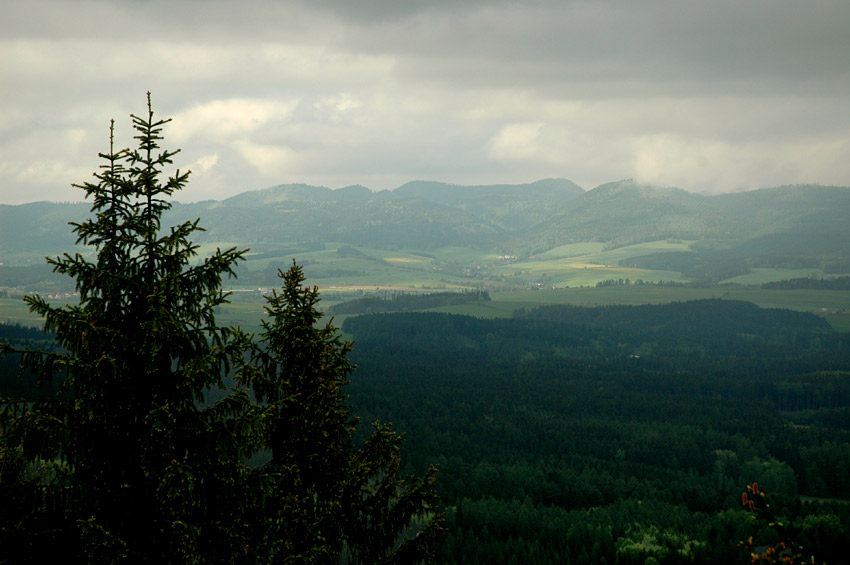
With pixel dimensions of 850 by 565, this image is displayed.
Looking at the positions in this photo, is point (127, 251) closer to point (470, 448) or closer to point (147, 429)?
point (147, 429)

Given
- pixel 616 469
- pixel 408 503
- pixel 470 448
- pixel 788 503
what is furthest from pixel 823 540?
pixel 408 503

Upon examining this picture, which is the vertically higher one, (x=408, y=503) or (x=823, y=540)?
(x=408, y=503)

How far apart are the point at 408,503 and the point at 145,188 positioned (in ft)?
51.4

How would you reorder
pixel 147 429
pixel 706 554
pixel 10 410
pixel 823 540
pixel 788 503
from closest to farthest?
1. pixel 10 410
2. pixel 147 429
3. pixel 706 554
4. pixel 823 540
5. pixel 788 503

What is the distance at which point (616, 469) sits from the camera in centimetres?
18488

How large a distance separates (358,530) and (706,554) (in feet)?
343

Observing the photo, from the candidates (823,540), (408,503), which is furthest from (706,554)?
(408,503)

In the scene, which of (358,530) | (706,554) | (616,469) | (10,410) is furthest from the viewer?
(616,469)

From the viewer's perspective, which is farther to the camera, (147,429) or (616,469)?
(616,469)

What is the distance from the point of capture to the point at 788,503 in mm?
154875

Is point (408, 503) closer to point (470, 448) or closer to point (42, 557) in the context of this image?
point (42, 557)

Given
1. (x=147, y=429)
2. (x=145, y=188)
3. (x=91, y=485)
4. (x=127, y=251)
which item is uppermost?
(x=145, y=188)

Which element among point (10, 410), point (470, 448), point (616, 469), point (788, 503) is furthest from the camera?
point (470, 448)

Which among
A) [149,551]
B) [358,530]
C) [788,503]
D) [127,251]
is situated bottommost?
[788,503]
